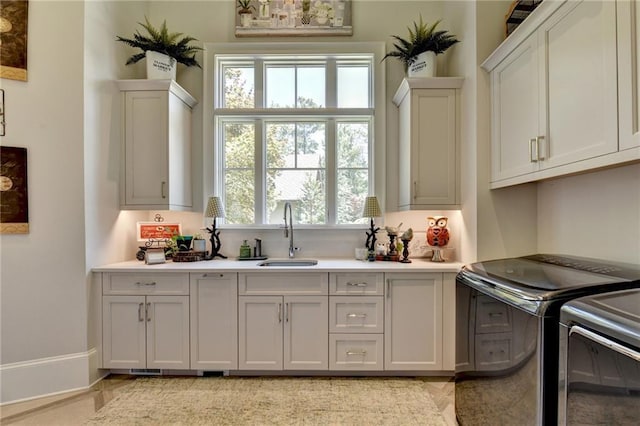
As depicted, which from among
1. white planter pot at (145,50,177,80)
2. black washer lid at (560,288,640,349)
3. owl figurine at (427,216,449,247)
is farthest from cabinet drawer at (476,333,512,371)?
white planter pot at (145,50,177,80)

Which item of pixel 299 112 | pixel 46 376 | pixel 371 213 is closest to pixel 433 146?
pixel 371 213

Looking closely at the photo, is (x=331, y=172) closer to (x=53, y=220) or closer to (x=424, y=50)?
(x=424, y=50)

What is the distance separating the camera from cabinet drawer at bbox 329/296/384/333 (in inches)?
90.7

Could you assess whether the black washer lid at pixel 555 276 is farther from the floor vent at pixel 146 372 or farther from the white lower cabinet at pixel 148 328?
the floor vent at pixel 146 372

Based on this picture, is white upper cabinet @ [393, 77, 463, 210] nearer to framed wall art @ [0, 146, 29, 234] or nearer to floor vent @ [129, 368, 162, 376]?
floor vent @ [129, 368, 162, 376]

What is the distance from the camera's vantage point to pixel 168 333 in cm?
231

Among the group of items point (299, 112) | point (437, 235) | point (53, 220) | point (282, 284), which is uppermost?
point (299, 112)

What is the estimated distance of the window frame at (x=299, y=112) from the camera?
2.93 m

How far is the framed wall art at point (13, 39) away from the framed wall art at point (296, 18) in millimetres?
1598

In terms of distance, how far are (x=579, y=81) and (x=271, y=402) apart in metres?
2.57

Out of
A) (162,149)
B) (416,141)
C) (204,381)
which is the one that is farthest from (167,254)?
(416,141)

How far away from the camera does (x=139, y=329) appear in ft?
7.60

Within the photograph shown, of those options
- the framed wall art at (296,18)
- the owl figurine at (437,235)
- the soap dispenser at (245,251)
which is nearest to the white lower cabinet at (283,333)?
the soap dispenser at (245,251)

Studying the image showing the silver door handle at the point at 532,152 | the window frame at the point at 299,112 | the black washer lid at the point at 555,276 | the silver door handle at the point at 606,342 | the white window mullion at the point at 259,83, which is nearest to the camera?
the silver door handle at the point at 606,342
